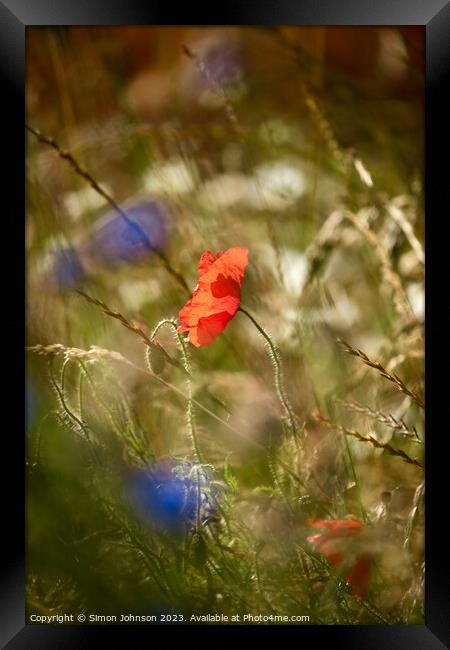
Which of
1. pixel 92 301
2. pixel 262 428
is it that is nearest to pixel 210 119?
pixel 92 301

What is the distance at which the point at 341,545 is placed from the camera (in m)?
1.47

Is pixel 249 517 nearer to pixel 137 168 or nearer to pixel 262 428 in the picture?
pixel 262 428

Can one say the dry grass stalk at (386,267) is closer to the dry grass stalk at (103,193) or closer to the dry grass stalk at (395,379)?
the dry grass stalk at (395,379)

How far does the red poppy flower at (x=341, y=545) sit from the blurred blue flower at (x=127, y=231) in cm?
42

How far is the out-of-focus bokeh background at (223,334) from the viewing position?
1467 millimetres

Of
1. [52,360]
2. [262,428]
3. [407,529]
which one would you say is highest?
[52,360]

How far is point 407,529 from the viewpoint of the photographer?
146 centimetres

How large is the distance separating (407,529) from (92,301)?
495 mm

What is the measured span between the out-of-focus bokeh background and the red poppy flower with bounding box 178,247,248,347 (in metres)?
0.03

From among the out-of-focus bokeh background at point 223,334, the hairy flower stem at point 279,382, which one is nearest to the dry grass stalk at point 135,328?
the out-of-focus bokeh background at point 223,334

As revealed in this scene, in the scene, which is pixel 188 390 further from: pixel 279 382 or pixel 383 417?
pixel 383 417

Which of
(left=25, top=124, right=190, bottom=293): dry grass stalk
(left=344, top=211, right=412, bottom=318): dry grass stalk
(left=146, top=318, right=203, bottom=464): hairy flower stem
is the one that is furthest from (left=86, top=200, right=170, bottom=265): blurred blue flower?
(left=344, top=211, right=412, bottom=318): dry grass stalk

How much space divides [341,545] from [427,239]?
404mm

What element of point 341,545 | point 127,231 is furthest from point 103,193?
point 341,545
